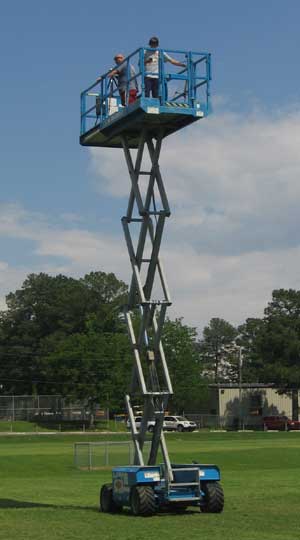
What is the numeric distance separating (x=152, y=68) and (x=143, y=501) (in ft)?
32.1

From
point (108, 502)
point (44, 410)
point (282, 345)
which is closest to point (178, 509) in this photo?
point (108, 502)

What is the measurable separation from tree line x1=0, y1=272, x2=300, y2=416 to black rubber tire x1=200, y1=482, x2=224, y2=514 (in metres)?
88.0

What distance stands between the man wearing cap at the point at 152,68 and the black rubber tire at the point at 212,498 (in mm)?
8982

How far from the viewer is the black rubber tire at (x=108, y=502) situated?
872 inches

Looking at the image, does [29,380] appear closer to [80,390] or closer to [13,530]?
[80,390]

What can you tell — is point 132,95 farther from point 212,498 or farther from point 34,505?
point 34,505

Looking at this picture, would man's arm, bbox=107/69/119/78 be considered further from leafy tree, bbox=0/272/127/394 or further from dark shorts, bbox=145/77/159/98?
leafy tree, bbox=0/272/127/394

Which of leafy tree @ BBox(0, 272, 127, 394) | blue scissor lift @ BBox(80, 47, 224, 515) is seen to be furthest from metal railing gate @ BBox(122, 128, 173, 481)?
leafy tree @ BBox(0, 272, 127, 394)

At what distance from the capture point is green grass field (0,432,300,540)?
1822 cm

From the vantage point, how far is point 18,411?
A: 370ft

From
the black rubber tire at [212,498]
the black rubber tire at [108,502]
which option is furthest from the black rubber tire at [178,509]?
the black rubber tire at [108,502]

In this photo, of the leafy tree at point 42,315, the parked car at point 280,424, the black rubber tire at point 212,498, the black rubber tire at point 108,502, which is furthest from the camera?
the leafy tree at point 42,315

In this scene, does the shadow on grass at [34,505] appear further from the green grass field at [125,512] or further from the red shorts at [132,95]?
→ the red shorts at [132,95]

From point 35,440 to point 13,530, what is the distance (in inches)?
2402
